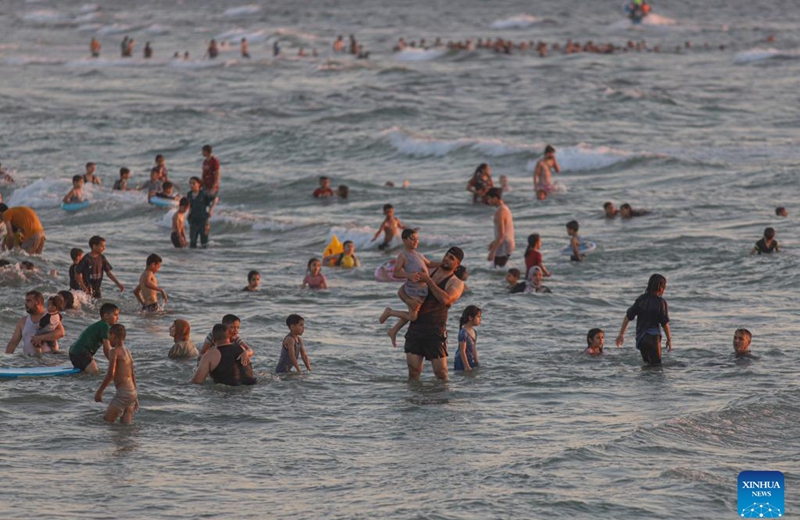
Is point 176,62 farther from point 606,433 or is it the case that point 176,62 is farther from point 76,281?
point 606,433

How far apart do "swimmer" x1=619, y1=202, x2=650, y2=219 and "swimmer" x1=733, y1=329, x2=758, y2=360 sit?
36.1ft

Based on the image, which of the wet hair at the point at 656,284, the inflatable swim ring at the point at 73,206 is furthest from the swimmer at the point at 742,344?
the inflatable swim ring at the point at 73,206

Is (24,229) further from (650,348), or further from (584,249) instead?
(650,348)

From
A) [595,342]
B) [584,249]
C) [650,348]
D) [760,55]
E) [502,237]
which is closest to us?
[650,348]

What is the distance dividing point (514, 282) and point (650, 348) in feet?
15.7

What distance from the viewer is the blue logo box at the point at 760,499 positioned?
10.3 m

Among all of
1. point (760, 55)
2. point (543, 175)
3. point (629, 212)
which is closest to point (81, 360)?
point (629, 212)

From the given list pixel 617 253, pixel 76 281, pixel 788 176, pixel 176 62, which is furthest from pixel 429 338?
pixel 176 62

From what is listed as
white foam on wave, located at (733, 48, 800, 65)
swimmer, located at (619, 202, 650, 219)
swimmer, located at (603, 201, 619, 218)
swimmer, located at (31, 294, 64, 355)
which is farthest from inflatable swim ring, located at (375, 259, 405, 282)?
white foam on wave, located at (733, 48, 800, 65)

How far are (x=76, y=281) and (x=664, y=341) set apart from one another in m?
8.17

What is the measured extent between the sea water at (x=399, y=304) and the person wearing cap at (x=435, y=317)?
333mm

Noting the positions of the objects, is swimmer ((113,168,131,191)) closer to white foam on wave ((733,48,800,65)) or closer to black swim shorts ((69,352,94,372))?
black swim shorts ((69,352,94,372))

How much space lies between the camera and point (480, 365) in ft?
49.8

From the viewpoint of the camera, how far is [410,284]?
13.7m
